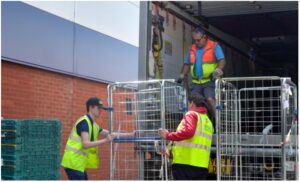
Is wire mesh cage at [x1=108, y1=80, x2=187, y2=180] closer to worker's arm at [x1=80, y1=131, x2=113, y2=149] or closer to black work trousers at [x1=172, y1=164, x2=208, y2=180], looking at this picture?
worker's arm at [x1=80, y1=131, x2=113, y2=149]

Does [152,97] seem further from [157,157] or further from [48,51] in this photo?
[48,51]

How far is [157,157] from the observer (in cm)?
729

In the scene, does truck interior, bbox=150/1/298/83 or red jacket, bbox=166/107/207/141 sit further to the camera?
truck interior, bbox=150/1/298/83

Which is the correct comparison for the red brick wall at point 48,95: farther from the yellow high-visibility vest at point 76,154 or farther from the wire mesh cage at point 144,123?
the wire mesh cage at point 144,123

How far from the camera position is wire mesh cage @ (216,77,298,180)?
21.5 feet

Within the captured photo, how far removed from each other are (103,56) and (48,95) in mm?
1921

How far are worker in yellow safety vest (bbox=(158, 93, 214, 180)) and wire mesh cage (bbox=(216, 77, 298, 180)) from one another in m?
0.47

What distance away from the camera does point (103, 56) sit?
10664 millimetres

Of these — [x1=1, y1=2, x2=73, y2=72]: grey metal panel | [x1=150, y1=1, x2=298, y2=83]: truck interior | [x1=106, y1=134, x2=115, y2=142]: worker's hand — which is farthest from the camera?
[x1=150, y1=1, x2=298, y2=83]: truck interior

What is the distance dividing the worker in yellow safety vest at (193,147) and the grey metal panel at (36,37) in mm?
2997

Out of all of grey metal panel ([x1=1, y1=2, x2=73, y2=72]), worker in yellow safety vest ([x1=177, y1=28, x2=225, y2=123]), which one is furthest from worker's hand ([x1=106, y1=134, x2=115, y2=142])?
grey metal panel ([x1=1, y1=2, x2=73, y2=72])

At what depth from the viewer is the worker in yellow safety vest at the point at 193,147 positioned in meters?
6.17

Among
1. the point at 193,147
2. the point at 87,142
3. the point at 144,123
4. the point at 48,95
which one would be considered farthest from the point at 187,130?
the point at 48,95

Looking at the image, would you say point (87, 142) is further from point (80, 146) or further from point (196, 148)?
point (196, 148)
